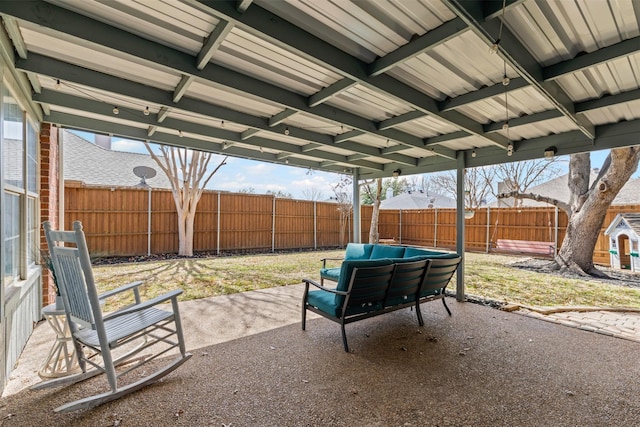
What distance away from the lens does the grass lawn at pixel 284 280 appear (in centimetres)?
505

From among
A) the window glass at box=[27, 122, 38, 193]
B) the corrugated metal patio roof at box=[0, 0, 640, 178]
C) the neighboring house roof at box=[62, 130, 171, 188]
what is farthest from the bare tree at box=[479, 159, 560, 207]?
the window glass at box=[27, 122, 38, 193]

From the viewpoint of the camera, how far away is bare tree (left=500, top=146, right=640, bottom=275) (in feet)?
22.1

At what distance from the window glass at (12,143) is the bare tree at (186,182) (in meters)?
5.94

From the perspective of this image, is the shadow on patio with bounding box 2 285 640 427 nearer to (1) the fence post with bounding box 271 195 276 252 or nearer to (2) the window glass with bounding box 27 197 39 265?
(2) the window glass with bounding box 27 197 39 265

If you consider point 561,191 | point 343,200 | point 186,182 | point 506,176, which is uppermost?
point 506,176

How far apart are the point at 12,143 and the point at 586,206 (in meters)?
10.4

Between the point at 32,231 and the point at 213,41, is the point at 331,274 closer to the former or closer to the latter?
the point at 213,41

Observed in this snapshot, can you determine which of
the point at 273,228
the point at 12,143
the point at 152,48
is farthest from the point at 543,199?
the point at 12,143

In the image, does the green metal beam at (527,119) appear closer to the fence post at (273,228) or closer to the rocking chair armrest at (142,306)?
the rocking chair armrest at (142,306)

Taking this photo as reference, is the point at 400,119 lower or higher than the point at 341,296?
higher

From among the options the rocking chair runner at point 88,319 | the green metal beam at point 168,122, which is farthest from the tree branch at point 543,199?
the rocking chair runner at point 88,319

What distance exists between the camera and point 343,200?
13.1 m

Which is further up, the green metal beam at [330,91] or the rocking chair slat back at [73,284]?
the green metal beam at [330,91]

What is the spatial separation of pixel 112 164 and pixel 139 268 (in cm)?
697
